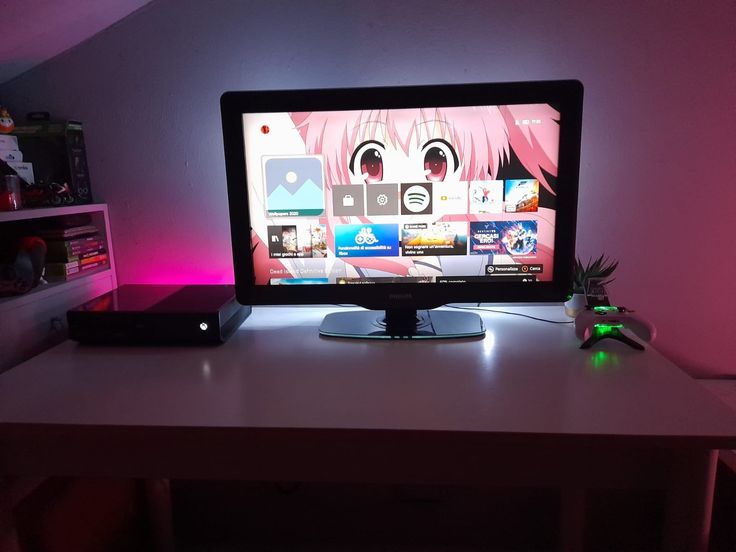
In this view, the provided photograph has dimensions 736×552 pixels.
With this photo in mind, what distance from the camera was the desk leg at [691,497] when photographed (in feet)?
2.36

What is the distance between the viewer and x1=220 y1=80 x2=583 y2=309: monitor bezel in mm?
979

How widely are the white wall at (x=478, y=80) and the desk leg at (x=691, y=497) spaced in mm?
686

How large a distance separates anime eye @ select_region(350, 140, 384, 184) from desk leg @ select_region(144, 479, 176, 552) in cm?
97

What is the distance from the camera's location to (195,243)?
4.54 feet

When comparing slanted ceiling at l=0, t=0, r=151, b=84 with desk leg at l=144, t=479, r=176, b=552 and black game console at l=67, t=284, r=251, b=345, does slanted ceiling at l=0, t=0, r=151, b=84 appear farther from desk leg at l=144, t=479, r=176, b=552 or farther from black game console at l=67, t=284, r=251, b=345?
desk leg at l=144, t=479, r=176, b=552

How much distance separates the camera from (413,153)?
40.3 inches

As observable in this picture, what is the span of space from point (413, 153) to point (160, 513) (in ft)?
3.74

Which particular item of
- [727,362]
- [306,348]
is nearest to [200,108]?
[306,348]

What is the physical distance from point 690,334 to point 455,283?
753 mm

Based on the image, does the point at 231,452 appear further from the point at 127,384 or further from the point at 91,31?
the point at 91,31

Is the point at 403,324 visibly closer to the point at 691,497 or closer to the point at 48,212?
the point at 691,497

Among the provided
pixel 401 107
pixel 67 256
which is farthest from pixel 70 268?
pixel 401 107

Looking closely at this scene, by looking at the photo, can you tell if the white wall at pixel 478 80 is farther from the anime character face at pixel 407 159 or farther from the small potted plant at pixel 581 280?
the anime character face at pixel 407 159

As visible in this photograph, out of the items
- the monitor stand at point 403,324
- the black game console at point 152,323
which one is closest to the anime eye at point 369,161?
the monitor stand at point 403,324
